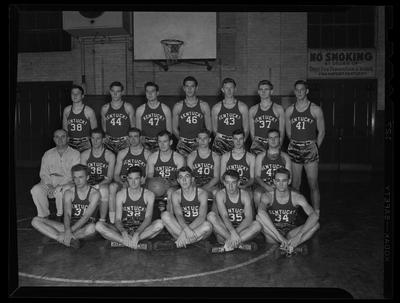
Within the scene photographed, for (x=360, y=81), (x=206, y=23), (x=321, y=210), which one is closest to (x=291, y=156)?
(x=321, y=210)

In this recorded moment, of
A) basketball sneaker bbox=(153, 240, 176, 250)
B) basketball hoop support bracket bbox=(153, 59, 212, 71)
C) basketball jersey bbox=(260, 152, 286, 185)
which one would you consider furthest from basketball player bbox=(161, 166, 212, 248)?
basketball hoop support bracket bbox=(153, 59, 212, 71)

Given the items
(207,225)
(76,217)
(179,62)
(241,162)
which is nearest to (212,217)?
(207,225)

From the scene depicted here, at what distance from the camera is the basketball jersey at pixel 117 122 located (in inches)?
251

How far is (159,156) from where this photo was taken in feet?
18.7

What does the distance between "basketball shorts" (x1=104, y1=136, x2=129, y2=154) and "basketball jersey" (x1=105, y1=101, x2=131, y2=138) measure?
2.1 inches

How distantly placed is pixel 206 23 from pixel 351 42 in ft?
12.2

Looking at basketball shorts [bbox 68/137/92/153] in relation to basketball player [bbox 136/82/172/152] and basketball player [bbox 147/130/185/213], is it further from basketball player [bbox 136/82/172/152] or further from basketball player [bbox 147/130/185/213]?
basketball player [bbox 147/130/185/213]

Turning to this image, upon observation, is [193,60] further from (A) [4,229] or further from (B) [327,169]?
(A) [4,229]

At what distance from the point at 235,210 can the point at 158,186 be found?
1086 millimetres

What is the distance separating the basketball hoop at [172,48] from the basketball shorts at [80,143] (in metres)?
3.62

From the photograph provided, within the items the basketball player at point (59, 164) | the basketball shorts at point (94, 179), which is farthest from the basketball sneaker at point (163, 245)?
the basketball player at point (59, 164)

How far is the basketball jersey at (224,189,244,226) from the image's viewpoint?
4930 millimetres

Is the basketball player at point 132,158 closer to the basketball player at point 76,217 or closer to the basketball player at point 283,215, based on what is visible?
the basketball player at point 76,217
